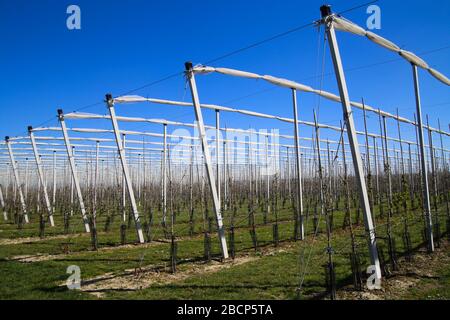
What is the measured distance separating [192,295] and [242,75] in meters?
5.34

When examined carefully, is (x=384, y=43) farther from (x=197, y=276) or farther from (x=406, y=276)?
(x=197, y=276)

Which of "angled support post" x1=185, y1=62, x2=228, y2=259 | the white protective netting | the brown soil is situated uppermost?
the white protective netting

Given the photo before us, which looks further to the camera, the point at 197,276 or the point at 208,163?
the point at 208,163

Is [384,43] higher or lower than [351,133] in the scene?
higher

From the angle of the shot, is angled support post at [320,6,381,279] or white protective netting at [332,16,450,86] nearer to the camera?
angled support post at [320,6,381,279]

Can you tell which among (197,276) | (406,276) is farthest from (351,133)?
(197,276)

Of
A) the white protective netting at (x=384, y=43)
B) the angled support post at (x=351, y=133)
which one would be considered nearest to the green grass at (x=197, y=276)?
the angled support post at (x=351, y=133)

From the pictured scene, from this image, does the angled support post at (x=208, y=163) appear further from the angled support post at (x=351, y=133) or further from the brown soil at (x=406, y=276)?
the angled support post at (x=351, y=133)

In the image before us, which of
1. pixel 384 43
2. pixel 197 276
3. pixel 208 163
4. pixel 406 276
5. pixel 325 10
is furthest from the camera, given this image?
pixel 208 163

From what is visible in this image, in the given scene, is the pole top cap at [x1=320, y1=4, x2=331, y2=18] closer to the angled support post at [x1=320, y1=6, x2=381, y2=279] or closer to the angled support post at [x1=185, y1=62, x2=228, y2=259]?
the angled support post at [x1=320, y1=6, x2=381, y2=279]

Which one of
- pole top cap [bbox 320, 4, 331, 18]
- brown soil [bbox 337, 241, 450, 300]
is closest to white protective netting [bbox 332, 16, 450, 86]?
pole top cap [bbox 320, 4, 331, 18]

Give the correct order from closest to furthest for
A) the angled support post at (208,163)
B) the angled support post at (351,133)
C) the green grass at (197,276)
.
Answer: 1. the angled support post at (351,133)
2. the green grass at (197,276)
3. the angled support post at (208,163)

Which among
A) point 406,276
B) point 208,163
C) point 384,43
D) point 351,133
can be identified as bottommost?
point 406,276
